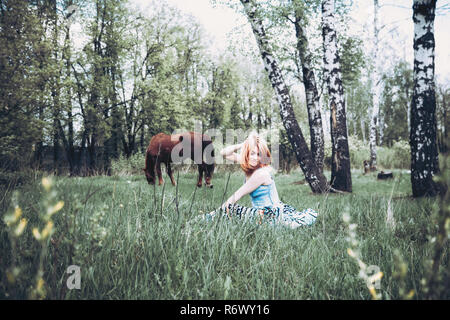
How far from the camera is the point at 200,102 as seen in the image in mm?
31453

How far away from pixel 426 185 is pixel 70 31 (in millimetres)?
24574

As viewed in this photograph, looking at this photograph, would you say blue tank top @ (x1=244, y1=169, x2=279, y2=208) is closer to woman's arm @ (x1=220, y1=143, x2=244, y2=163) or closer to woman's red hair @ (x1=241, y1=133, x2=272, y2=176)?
woman's red hair @ (x1=241, y1=133, x2=272, y2=176)

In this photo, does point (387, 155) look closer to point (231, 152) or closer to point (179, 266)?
point (231, 152)

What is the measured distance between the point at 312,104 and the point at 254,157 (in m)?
7.75

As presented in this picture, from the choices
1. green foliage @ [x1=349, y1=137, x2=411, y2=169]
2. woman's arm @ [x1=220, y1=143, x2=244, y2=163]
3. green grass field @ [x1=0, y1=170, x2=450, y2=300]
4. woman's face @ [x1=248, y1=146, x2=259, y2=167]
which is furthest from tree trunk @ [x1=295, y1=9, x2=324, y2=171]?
green foliage @ [x1=349, y1=137, x2=411, y2=169]

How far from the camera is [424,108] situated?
5.25 metres

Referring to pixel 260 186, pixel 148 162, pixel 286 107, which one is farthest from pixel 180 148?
pixel 260 186

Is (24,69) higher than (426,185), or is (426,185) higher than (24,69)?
(24,69)

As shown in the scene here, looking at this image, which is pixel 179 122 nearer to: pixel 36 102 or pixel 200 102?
pixel 200 102

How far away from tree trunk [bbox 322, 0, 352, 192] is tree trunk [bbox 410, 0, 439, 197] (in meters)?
1.99

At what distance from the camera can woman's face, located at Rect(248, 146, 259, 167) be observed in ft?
12.2

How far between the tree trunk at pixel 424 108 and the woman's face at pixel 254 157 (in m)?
3.96
